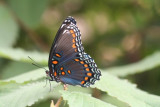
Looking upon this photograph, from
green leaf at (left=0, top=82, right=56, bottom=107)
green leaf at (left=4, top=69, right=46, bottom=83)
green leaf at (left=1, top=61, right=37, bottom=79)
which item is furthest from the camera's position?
green leaf at (left=1, top=61, right=37, bottom=79)

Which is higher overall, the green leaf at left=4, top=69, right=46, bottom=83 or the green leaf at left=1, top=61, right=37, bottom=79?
the green leaf at left=1, top=61, right=37, bottom=79

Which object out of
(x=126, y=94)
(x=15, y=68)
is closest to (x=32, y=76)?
(x=126, y=94)

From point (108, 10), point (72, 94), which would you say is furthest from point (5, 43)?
point (72, 94)

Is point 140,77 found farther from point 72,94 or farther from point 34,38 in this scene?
point 72,94

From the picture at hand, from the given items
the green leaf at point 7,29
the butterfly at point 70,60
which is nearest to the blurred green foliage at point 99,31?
the green leaf at point 7,29

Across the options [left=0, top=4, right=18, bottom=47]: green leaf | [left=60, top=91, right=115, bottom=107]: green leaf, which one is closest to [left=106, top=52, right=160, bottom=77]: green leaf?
[left=0, top=4, right=18, bottom=47]: green leaf

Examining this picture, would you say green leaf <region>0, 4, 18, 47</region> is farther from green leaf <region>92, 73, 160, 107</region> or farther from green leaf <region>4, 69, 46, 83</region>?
green leaf <region>92, 73, 160, 107</region>
